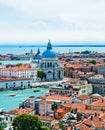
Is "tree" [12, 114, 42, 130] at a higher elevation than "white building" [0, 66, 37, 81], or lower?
higher

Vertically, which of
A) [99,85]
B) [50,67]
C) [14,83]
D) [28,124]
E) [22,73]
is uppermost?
[28,124]

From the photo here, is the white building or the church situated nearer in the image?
the white building

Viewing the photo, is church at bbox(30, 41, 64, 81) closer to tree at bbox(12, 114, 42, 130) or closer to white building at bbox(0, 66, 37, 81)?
white building at bbox(0, 66, 37, 81)

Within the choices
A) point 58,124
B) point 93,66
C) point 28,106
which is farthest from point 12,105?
point 93,66

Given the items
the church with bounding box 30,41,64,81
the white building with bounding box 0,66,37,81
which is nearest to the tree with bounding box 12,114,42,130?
the white building with bounding box 0,66,37,81

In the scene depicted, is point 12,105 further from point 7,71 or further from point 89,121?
point 7,71

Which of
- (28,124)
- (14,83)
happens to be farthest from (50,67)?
(28,124)

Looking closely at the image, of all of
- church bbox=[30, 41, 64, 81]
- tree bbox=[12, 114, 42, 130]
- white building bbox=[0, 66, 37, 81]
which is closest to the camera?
tree bbox=[12, 114, 42, 130]

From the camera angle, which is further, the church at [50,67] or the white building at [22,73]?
the church at [50,67]

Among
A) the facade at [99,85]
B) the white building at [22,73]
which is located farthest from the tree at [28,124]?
the white building at [22,73]

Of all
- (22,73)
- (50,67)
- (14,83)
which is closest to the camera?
(14,83)

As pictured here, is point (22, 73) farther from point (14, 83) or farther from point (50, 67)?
point (14, 83)

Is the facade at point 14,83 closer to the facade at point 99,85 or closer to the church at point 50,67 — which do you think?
the church at point 50,67

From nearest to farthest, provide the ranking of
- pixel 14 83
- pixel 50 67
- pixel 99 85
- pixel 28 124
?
pixel 28 124
pixel 99 85
pixel 14 83
pixel 50 67
